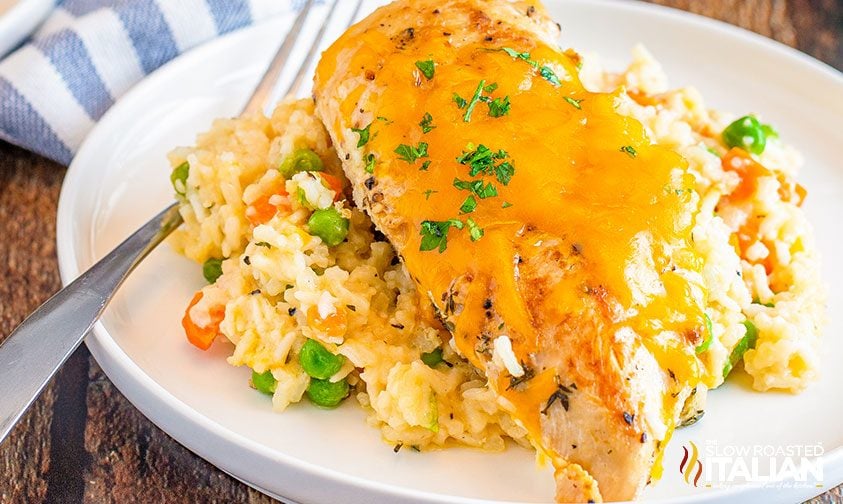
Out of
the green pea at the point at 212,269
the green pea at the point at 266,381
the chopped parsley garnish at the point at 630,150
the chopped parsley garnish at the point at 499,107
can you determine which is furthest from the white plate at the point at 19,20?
the chopped parsley garnish at the point at 630,150

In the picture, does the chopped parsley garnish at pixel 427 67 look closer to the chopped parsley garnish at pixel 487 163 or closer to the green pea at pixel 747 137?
the chopped parsley garnish at pixel 487 163

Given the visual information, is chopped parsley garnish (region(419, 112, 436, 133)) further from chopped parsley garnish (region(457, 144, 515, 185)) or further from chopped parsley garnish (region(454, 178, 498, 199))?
chopped parsley garnish (region(454, 178, 498, 199))

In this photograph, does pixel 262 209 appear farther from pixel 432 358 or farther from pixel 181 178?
pixel 432 358

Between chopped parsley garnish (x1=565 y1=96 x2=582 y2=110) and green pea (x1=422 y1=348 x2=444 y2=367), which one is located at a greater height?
chopped parsley garnish (x1=565 y1=96 x2=582 y2=110)

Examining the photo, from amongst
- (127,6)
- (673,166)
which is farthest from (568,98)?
(127,6)

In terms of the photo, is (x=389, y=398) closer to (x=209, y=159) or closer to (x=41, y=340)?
(x=41, y=340)

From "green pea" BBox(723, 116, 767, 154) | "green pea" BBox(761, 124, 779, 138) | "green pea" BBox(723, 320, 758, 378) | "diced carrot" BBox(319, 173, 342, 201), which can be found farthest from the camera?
"green pea" BBox(761, 124, 779, 138)

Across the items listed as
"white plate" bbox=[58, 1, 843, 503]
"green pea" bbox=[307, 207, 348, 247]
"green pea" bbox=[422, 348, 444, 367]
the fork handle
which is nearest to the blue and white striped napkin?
"white plate" bbox=[58, 1, 843, 503]
